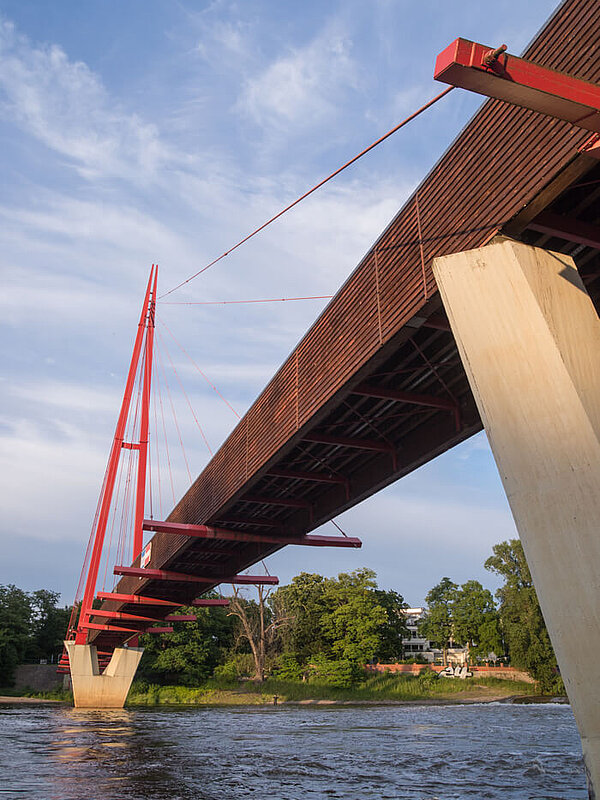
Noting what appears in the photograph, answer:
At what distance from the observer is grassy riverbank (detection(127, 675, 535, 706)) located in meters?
46.0

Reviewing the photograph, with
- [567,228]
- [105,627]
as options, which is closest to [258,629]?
[105,627]

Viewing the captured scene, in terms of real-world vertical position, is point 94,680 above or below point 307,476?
below

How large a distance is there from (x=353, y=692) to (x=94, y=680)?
19.1 meters

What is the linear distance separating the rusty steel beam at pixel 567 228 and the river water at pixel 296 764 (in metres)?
6.75

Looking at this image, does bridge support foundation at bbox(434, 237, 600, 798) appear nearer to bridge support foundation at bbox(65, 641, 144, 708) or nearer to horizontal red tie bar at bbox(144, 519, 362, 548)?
horizontal red tie bar at bbox(144, 519, 362, 548)

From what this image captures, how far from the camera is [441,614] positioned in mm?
61844

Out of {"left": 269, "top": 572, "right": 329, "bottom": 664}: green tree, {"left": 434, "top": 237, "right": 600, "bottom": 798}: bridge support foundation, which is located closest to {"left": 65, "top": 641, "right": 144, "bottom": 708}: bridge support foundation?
{"left": 269, "top": 572, "right": 329, "bottom": 664}: green tree

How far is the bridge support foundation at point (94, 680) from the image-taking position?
3990 centimetres

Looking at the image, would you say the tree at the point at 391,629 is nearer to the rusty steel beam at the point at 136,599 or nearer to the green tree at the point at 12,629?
the rusty steel beam at the point at 136,599

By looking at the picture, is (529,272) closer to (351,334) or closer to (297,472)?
(351,334)

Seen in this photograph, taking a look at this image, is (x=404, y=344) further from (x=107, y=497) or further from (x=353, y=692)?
(x=353, y=692)

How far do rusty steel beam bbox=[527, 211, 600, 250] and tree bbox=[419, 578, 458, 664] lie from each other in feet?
188

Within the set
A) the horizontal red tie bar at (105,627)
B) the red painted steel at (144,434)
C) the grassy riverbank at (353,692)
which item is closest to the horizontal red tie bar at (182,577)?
the red painted steel at (144,434)

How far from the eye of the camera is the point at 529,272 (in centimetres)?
694
